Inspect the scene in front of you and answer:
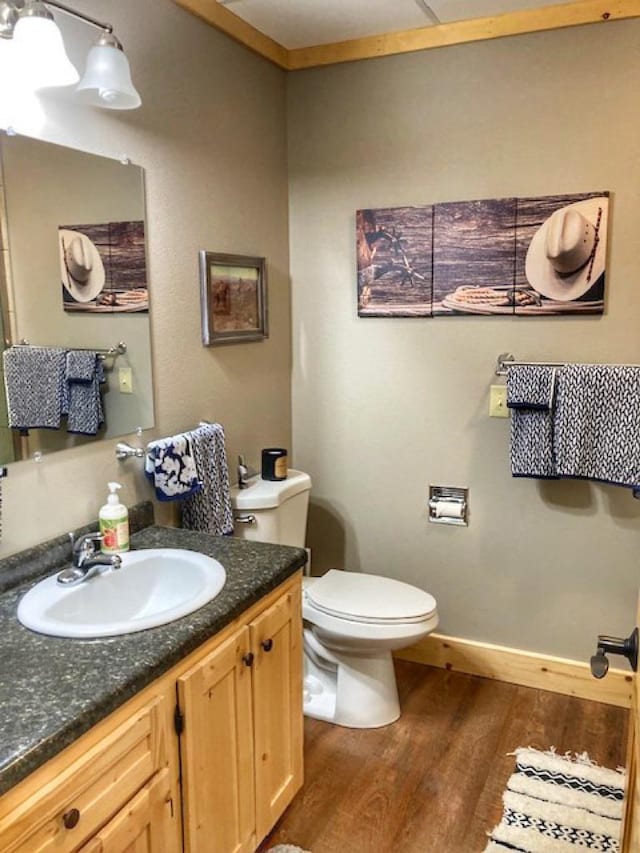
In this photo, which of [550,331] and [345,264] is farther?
[345,264]

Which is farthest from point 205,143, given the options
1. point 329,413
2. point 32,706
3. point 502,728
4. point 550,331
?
point 502,728

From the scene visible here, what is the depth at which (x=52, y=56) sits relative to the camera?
146 centimetres

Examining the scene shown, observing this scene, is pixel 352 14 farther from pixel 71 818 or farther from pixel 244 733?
pixel 71 818

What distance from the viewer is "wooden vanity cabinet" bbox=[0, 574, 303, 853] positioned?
110cm

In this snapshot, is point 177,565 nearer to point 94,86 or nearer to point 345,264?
point 94,86

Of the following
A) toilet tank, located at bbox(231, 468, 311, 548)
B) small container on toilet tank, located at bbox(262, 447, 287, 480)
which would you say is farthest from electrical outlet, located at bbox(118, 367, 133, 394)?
small container on toilet tank, located at bbox(262, 447, 287, 480)

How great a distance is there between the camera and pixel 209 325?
2.32 metres

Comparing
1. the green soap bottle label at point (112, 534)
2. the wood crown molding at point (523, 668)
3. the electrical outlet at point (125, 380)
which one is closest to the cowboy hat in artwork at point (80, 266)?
the electrical outlet at point (125, 380)

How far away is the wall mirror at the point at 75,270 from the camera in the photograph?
5.21 feet

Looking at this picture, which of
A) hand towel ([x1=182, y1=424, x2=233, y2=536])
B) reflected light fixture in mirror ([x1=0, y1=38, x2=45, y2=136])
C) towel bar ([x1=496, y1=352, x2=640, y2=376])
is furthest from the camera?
towel bar ([x1=496, y1=352, x2=640, y2=376])

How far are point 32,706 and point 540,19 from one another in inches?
97.7

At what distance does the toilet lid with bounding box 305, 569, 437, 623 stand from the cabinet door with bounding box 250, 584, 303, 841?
17.7 inches

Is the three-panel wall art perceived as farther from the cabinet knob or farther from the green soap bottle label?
the cabinet knob

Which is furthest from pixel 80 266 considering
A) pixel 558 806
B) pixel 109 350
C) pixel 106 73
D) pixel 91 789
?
pixel 558 806
